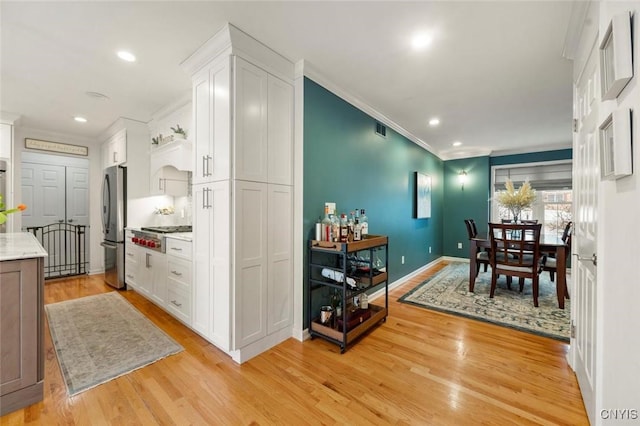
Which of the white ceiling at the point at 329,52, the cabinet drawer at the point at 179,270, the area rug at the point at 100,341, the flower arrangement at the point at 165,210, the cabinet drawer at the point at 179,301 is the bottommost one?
the area rug at the point at 100,341

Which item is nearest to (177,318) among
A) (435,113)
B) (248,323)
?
(248,323)

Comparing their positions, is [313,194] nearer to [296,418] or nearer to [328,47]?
[328,47]

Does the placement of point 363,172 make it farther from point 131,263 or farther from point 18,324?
point 131,263

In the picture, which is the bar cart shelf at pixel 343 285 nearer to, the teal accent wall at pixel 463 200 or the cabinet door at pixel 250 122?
the cabinet door at pixel 250 122

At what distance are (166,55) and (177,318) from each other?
248cm

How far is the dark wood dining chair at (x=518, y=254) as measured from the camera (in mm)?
3150

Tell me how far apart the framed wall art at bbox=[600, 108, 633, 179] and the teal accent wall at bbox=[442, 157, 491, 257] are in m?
5.27

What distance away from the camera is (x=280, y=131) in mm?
2365

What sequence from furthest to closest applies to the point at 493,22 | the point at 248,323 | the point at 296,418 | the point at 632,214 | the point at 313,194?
the point at 313,194 < the point at 248,323 < the point at 493,22 < the point at 296,418 < the point at 632,214

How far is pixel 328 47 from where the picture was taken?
2.16 metres

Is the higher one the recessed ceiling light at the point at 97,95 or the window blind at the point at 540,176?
the recessed ceiling light at the point at 97,95

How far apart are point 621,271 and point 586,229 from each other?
0.69 meters

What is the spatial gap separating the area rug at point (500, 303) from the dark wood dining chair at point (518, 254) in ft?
0.64

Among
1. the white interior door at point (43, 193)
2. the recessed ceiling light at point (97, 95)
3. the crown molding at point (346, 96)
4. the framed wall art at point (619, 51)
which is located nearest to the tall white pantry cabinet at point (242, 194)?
the crown molding at point (346, 96)
